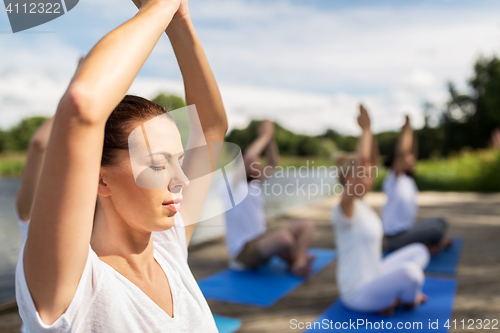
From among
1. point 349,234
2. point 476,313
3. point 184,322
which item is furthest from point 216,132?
point 476,313

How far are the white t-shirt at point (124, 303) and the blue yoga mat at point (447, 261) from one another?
410cm

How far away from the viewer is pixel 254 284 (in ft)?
12.8

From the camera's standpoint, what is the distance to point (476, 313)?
9.86 ft

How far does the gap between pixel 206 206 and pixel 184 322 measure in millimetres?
230

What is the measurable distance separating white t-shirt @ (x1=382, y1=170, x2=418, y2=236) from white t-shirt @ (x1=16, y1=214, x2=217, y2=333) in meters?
4.45

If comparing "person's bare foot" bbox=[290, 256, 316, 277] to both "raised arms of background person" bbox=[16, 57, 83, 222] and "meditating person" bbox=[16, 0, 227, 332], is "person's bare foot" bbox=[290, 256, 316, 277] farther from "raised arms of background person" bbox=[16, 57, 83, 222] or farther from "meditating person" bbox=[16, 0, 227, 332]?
"meditating person" bbox=[16, 0, 227, 332]

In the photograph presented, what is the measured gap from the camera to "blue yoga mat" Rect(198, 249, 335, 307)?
11.5 ft

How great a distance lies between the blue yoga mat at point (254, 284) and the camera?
3.51 m

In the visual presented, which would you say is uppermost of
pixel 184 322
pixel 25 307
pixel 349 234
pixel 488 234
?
pixel 25 307

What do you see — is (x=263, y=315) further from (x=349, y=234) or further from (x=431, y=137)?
(x=431, y=137)

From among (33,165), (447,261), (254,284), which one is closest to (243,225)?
(254,284)

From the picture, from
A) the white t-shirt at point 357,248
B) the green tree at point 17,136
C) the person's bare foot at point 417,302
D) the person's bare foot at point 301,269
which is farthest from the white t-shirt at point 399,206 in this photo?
the green tree at point 17,136

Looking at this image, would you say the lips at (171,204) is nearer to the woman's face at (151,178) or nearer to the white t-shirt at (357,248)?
the woman's face at (151,178)

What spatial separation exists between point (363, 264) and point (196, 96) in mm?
2625
